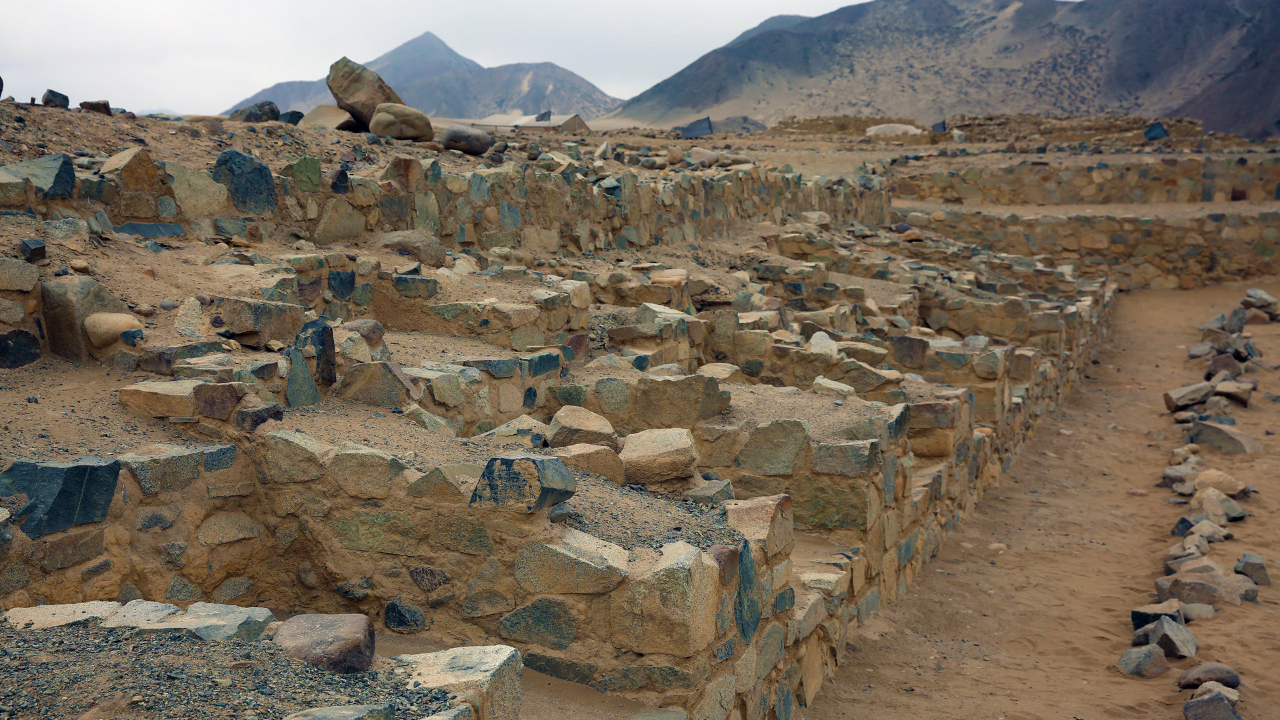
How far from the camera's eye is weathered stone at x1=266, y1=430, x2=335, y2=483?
303cm

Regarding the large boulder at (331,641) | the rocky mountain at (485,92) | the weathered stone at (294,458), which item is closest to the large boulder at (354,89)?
the weathered stone at (294,458)

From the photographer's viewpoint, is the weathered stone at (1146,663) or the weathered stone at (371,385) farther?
the weathered stone at (1146,663)

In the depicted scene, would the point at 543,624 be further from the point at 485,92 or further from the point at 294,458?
the point at 485,92

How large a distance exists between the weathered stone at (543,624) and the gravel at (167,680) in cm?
75

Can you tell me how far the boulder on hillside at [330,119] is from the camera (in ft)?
25.9

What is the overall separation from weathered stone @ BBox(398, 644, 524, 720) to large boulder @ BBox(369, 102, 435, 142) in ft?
21.5

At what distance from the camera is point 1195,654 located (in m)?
4.41

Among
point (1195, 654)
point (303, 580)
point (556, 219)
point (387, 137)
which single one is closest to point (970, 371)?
point (1195, 654)

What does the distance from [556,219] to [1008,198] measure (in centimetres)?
1459

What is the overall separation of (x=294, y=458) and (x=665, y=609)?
140cm

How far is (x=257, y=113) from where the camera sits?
7199 millimetres

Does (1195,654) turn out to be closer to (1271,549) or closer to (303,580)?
(1271,549)

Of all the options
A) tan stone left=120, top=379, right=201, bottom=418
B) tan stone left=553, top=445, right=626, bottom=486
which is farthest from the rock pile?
tan stone left=120, top=379, right=201, bottom=418

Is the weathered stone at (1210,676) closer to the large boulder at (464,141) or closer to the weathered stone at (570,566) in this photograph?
the weathered stone at (570,566)
